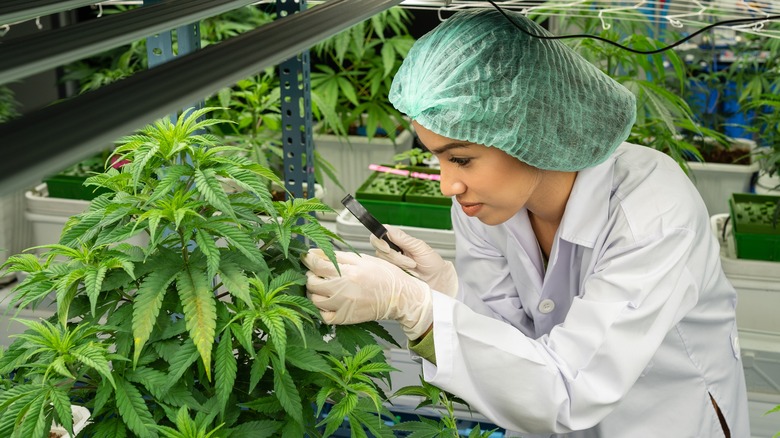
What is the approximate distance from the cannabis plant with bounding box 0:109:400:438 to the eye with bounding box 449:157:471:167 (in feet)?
1.04

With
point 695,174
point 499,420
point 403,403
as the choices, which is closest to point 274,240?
point 499,420

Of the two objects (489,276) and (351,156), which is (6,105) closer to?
(351,156)

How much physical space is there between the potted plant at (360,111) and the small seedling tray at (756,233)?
1119 mm

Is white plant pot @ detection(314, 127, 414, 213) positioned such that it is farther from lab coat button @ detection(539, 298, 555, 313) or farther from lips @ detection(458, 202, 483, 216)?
lips @ detection(458, 202, 483, 216)

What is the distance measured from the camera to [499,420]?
4.53ft

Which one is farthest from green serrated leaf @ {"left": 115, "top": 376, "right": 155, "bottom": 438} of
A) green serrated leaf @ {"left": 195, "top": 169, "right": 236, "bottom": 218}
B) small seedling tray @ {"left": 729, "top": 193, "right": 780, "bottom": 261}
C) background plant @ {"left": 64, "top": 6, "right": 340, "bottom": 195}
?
small seedling tray @ {"left": 729, "top": 193, "right": 780, "bottom": 261}

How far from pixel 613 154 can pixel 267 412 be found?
84cm

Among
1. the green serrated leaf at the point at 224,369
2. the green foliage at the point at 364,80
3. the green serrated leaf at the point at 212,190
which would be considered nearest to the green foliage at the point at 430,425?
the green serrated leaf at the point at 224,369

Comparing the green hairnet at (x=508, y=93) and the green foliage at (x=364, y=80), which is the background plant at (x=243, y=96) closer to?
the green foliage at (x=364, y=80)

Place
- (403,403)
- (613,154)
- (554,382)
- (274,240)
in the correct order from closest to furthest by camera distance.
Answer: (274,240) < (554,382) < (613,154) < (403,403)

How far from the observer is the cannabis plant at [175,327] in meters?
1.03

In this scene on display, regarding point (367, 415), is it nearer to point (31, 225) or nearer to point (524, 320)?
point (524, 320)

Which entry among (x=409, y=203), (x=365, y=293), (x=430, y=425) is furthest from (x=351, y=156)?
(x=430, y=425)

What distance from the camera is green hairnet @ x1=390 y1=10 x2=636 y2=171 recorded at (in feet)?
4.42
